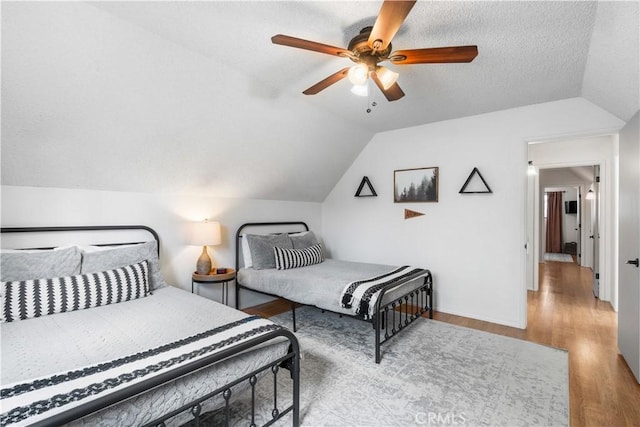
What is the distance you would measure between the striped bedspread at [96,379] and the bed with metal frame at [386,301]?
1356 mm

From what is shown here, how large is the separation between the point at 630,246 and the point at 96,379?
12.1 feet

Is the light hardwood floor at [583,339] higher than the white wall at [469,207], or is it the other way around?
the white wall at [469,207]

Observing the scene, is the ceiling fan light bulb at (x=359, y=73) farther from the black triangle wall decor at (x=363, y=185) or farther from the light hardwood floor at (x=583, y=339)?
the black triangle wall decor at (x=363, y=185)

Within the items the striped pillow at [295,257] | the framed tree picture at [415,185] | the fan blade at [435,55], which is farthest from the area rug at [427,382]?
the fan blade at [435,55]

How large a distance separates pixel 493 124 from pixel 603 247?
2.68 metres

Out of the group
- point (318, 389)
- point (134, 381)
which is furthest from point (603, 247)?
point (134, 381)

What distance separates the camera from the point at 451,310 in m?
4.01

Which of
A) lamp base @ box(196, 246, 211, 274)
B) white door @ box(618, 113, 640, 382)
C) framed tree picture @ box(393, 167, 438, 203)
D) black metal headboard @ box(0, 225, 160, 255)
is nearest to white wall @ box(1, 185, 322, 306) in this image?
black metal headboard @ box(0, 225, 160, 255)

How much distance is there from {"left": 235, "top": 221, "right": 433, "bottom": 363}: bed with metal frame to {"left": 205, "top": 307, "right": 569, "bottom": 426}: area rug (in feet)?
0.50

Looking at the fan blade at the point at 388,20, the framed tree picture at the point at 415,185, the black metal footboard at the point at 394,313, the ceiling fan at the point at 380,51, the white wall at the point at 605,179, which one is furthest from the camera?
the white wall at the point at 605,179

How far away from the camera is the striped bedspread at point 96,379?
1.10 m

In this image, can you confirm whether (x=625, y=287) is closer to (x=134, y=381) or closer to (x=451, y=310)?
(x=451, y=310)

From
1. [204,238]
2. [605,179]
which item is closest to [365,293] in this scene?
[204,238]

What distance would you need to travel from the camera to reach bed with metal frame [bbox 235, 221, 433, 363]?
2.74 m
